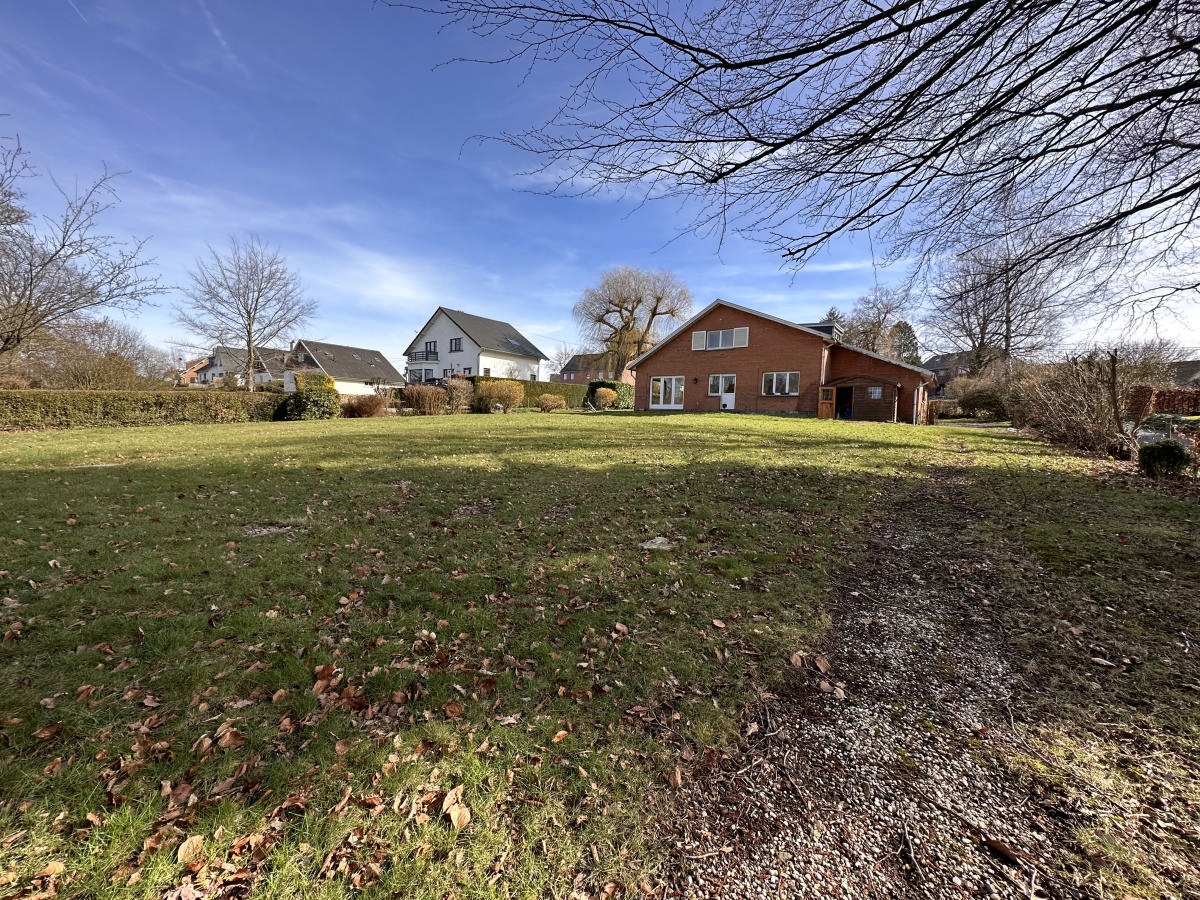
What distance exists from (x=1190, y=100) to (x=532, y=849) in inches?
289

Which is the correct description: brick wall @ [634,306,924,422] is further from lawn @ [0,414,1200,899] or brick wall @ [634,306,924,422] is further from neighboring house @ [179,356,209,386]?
neighboring house @ [179,356,209,386]

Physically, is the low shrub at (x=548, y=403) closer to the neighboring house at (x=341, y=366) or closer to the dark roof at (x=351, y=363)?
the neighboring house at (x=341, y=366)

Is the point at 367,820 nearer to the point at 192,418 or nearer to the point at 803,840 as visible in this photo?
the point at 803,840

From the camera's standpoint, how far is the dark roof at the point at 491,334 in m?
51.1

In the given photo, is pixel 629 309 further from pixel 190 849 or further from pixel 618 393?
pixel 190 849

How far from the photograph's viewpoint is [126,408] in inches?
709

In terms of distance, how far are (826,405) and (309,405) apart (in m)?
25.9

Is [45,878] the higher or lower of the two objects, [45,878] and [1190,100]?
the lower

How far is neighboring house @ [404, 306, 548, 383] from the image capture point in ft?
166

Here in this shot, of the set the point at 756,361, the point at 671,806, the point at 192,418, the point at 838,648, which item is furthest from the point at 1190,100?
the point at 192,418

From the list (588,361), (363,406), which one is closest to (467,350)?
(588,361)

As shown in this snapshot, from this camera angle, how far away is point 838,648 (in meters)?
3.48

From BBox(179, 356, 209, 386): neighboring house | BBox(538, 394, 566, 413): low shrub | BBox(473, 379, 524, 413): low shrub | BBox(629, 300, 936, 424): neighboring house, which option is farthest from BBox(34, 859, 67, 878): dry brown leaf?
BBox(179, 356, 209, 386): neighboring house

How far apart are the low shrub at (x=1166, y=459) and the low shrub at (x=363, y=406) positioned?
25285 millimetres
